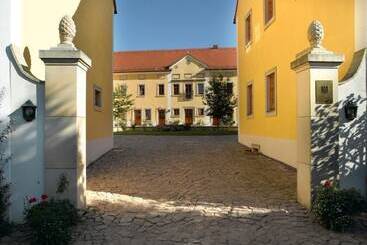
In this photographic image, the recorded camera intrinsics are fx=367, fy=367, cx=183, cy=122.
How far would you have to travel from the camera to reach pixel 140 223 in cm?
568

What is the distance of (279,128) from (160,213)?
20.5 ft

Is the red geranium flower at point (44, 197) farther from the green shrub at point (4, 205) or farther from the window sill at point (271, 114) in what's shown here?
the window sill at point (271, 114)

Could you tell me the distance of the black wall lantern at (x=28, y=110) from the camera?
5652 mm

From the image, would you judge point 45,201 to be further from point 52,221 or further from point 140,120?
point 140,120

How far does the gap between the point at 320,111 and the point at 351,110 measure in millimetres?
509

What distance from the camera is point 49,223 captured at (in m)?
4.83

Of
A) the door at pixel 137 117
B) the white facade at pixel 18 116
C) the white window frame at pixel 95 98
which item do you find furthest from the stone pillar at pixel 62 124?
the door at pixel 137 117

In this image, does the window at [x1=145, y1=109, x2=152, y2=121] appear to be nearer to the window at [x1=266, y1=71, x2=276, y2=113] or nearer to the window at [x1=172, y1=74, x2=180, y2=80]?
the window at [x1=172, y1=74, x2=180, y2=80]

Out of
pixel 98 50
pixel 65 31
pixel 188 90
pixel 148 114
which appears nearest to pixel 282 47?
pixel 98 50

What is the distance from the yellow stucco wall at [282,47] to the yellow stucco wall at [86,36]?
5.72 meters

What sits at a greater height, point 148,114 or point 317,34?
point 317,34

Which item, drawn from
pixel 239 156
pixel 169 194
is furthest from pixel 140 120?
pixel 169 194

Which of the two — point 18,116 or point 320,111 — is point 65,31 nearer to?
point 18,116

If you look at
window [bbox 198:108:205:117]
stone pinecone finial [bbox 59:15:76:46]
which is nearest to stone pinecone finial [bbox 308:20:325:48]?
stone pinecone finial [bbox 59:15:76:46]
